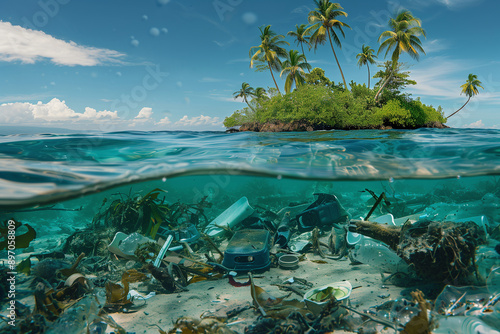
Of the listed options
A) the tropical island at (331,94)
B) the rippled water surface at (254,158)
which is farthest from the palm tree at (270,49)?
the rippled water surface at (254,158)

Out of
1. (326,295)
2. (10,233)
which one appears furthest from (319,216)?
(10,233)

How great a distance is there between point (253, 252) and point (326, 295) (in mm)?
1722

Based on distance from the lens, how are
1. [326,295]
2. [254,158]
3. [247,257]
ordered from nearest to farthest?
[326,295]
[247,257]
[254,158]

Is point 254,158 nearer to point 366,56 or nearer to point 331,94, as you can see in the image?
point 331,94

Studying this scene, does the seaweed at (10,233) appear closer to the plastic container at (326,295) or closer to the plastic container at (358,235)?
the plastic container at (326,295)

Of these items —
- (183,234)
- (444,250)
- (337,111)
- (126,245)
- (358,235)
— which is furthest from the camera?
(337,111)

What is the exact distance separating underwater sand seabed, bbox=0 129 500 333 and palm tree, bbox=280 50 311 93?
4583 centimetres

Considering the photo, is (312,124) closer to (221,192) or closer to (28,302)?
(221,192)

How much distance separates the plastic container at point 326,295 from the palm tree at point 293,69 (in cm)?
5116

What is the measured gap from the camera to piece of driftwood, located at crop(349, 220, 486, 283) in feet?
14.6

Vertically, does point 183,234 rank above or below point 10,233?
below

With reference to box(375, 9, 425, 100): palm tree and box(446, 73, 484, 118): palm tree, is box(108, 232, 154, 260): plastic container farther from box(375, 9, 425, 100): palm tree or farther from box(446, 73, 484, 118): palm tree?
box(446, 73, 484, 118): palm tree

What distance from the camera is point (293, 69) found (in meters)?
53.2

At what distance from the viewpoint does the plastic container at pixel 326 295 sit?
154 inches
